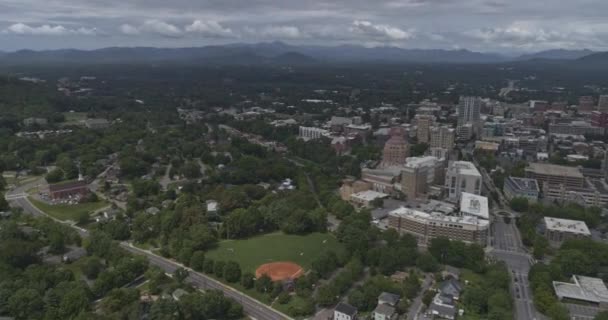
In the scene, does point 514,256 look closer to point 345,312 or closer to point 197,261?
point 345,312

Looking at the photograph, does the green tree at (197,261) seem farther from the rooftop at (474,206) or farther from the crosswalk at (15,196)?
the crosswalk at (15,196)

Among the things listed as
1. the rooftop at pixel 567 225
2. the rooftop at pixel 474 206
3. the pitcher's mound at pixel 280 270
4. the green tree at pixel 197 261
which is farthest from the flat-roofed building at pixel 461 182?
the green tree at pixel 197 261

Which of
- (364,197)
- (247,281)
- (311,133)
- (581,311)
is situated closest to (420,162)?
(364,197)

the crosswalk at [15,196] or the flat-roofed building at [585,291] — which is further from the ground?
the crosswalk at [15,196]

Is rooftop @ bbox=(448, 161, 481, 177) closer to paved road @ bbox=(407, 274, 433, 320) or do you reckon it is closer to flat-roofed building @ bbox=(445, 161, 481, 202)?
flat-roofed building @ bbox=(445, 161, 481, 202)

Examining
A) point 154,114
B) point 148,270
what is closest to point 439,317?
point 148,270

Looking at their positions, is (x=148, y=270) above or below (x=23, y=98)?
below

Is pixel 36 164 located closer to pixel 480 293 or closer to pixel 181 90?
pixel 480 293
